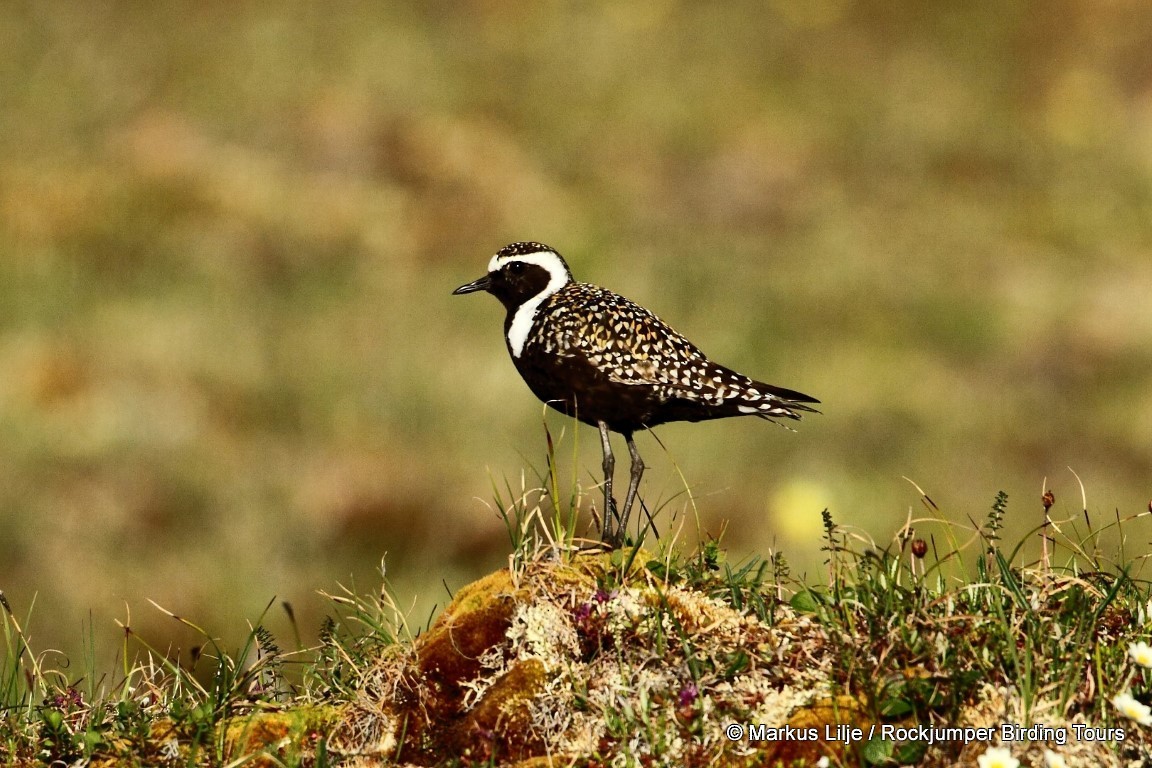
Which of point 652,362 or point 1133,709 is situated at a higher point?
point 652,362

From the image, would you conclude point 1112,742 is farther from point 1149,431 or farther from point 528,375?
point 1149,431

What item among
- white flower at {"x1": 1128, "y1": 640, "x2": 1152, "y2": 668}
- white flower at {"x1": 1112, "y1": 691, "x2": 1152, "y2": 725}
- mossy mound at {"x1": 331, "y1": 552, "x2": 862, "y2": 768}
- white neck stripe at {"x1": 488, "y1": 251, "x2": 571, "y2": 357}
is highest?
white neck stripe at {"x1": 488, "y1": 251, "x2": 571, "y2": 357}

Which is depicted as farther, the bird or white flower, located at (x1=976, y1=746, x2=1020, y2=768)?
the bird

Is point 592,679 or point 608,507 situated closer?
point 592,679

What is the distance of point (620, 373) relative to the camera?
5.85 meters

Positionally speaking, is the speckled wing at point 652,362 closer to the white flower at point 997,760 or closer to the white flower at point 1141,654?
the white flower at point 1141,654

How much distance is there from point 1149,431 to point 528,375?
1057cm

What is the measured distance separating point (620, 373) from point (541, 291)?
79 cm

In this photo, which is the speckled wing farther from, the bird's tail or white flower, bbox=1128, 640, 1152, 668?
white flower, bbox=1128, 640, 1152, 668

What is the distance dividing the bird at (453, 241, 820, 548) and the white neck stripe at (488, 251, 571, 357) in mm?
15

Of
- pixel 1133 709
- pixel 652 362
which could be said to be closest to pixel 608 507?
pixel 652 362

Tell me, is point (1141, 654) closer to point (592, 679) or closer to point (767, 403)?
point (592, 679)

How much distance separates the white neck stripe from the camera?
6273mm

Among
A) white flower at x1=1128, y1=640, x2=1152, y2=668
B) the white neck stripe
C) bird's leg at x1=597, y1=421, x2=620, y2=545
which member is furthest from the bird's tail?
white flower at x1=1128, y1=640, x2=1152, y2=668
